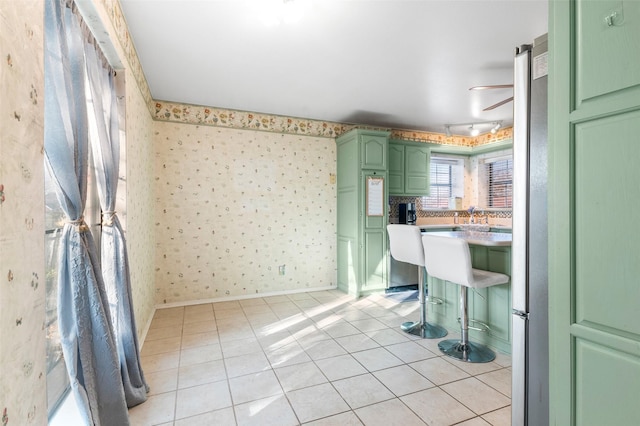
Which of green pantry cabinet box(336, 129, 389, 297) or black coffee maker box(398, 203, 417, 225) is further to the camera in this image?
black coffee maker box(398, 203, 417, 225)

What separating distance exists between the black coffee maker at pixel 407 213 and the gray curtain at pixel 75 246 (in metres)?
4.37

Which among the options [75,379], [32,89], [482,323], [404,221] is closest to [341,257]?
[404,221]

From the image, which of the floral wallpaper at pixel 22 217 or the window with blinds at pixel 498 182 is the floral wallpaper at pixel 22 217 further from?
the window with blinds at pixel 498 182

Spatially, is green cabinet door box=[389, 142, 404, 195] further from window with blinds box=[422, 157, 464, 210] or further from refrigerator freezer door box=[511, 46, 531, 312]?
refrigerator freezer door box=[511, 46, 531, 312]

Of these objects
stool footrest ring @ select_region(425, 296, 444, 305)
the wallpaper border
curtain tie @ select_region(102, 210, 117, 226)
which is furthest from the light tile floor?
the wallpaper border

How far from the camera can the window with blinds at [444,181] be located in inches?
224

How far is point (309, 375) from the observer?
2316 millimetres

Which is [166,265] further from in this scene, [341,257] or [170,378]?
[341,257]

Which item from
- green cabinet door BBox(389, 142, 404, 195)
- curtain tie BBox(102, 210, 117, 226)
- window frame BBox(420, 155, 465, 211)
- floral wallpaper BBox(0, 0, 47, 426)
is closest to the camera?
floral wallpaper BBox(0, 0, 47, 426)

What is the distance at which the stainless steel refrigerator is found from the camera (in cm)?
132

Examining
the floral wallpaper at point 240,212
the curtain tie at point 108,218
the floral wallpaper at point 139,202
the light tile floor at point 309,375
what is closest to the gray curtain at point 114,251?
the curtain tie at point 108,218

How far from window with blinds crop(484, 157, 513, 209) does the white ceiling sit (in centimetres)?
184

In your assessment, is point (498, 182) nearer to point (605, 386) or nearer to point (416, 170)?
point (416, 170)

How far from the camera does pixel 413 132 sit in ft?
17.9
